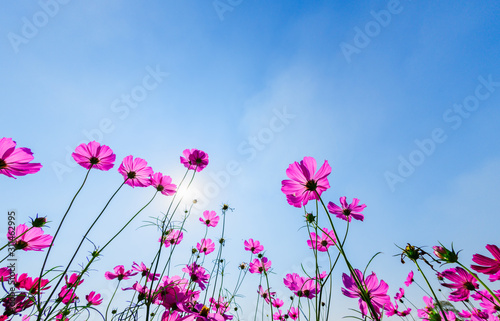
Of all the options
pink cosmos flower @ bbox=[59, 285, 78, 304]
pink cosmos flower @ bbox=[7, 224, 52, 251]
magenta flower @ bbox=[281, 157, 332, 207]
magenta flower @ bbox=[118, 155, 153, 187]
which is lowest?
pink cosmos flower @ bbox=[59, 285, 78, 304]

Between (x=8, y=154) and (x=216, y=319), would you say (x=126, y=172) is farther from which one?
(x=216, y=319)

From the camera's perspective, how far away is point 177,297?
2.94ft

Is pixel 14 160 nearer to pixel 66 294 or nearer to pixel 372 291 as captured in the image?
pixel 66 294

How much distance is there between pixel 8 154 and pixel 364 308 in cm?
146

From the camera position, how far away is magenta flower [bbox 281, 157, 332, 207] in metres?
1.10

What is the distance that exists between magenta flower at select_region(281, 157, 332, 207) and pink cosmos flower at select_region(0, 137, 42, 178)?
3.34 feet

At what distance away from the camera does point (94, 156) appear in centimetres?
143

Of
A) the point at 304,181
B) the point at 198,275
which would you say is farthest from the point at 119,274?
the point at 304,181

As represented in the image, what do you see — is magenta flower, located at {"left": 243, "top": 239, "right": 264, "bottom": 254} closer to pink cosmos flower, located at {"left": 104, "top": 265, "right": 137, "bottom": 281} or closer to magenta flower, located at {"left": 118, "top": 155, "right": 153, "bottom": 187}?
pink cosmos flower, located at {"left": 104, "top": 265, "right": 137, "bottom": 281}

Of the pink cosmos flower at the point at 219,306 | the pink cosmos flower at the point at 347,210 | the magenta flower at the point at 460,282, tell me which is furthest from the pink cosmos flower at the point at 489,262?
the pink cosmos flower at the point at 219,306

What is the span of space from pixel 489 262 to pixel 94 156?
179cm

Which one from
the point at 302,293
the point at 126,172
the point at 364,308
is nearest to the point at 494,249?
the point at 364,308

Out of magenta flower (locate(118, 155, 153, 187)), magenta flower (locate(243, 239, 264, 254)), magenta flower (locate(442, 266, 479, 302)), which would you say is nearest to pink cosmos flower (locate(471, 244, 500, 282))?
magenta flower (locate(442, 266, 479, 302))

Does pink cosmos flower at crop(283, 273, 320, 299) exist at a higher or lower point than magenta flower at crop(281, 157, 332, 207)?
lower
